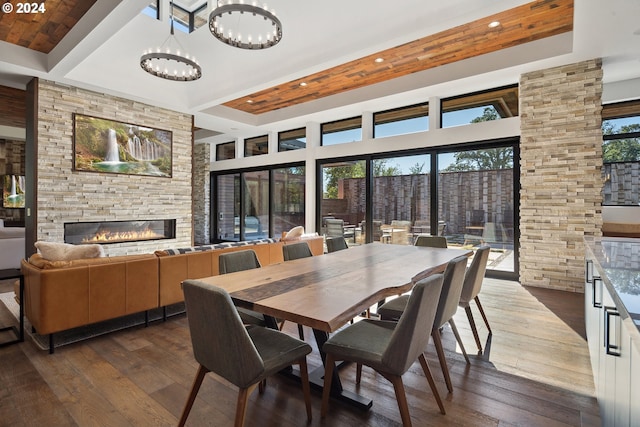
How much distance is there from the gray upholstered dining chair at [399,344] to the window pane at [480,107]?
4776 millimetres

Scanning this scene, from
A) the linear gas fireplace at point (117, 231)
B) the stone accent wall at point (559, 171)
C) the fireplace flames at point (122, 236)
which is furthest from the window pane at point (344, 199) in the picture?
the fireplace flames at point (122, 236)

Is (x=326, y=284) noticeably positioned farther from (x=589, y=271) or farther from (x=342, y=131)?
(x=342, y=131)

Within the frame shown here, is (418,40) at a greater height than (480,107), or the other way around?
(418,40)

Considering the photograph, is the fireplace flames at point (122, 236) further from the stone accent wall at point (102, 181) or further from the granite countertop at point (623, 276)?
the granite countertop at point (623, 276)

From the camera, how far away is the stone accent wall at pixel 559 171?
4.37m

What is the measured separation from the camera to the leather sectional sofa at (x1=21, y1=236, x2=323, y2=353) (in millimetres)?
2623

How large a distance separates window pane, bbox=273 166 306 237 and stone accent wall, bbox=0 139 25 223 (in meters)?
6.81

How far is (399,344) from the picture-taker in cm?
151

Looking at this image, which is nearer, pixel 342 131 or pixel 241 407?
pixel 241 407

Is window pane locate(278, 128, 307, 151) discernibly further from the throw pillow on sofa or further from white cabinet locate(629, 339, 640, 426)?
white cabinet locate(629, 339, 640, 426)

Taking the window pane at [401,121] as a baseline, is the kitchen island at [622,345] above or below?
below

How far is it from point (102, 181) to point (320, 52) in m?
4.44

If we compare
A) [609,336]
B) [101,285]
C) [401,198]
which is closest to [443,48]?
[401,198]

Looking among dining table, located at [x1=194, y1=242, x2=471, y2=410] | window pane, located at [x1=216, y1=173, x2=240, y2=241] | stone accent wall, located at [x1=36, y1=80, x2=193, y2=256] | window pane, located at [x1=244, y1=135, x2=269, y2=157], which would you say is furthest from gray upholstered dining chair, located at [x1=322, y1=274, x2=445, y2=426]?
window pane, located at [x1=216, y1=173, x2=240, y2=241]
